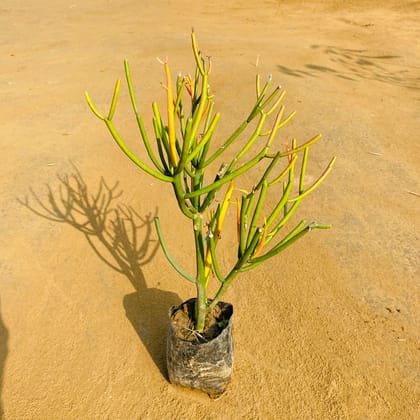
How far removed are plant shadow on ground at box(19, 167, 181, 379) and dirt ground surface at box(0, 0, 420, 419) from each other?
0.01 metres

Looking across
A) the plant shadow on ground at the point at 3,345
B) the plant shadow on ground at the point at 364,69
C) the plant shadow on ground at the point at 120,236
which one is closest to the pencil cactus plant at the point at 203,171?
the plant shadow on ground at the point at 120,236

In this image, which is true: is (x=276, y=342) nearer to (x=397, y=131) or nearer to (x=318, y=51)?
(x=397, y=131)

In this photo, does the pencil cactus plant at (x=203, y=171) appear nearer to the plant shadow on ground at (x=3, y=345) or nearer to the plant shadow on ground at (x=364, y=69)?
the plant shadow on ground at (x=3, y=345)

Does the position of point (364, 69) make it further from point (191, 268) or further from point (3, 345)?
point (3, 345)

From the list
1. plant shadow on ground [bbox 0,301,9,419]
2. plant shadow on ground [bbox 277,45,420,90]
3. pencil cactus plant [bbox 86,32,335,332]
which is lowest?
plant shadow on ground [bbox 277,45,420,90]

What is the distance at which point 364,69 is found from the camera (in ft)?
21.1

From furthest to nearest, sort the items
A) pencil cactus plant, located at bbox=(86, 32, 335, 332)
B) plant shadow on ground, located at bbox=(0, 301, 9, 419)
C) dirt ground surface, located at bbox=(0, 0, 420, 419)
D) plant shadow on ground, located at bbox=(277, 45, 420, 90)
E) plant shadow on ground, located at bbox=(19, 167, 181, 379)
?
plant shadow on ground, located at bbox=(277, 45, 420, 90), plant shadow on ground, located at bbox=(19, 167, 181, 379), plant shadow on ground, located at bbox=(0, 301, 9, 419), dirt ground surface, located at bbox=(0, 0, 420, 419), pencil cactus plant, located at bbox=(86, 32, 335, 332)

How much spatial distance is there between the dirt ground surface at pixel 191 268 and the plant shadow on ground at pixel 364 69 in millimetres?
75

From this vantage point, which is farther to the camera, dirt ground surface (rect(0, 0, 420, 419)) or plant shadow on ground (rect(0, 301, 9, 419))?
plant shadow on ground (rect(0, 301, 9, 419))

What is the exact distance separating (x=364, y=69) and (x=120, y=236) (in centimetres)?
482

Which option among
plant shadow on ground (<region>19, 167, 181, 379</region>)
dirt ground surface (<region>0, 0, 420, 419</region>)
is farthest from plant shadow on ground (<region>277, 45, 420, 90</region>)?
plant shadow on ground (<region>19, 167, 181, 379</region>)

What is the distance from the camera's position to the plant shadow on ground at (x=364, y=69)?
6.00 metres

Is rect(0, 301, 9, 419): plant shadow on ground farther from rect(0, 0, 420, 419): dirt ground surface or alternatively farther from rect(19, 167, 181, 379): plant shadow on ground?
rect(19, 167, 181, 379): plant shadow on ground

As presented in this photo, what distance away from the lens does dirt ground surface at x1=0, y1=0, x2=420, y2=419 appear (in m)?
2.11
